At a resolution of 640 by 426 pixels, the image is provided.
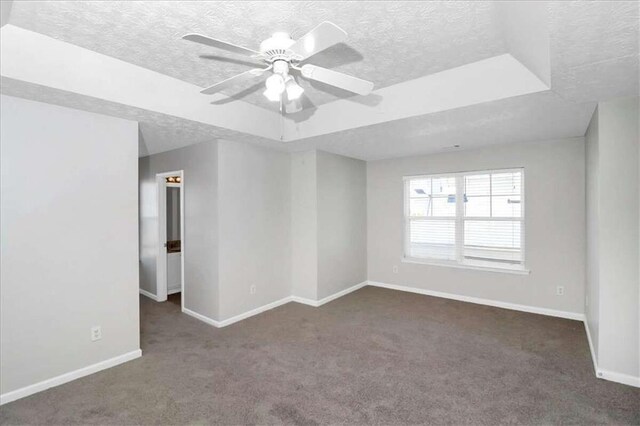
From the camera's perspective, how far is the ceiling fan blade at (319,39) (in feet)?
4.56

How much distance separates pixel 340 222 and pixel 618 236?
133 inches

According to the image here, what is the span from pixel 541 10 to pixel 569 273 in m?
3.83

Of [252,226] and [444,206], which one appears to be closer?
[252,226]

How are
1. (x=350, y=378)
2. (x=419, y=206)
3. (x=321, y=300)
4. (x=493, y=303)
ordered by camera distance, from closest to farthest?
(x=350, y=378) → (x=493, y=303) → (x=321, y=300) → (x=419, y=206)

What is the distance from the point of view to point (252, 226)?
14.5 ft

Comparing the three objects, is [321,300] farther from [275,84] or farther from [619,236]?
[275,84]

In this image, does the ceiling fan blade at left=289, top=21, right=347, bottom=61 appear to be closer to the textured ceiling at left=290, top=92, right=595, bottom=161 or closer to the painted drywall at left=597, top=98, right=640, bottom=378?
the textured ceiling at left=290, top=92, right=595, bottom=161

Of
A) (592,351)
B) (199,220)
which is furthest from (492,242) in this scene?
(199,220)

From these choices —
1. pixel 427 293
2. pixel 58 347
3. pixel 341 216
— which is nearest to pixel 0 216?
pixel 58 347

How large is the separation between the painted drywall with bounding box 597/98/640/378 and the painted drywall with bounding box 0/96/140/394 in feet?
14.0

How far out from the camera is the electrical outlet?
9.54 feet

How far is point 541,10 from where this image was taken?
1.57 meters

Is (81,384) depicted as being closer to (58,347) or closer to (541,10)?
(58,347)

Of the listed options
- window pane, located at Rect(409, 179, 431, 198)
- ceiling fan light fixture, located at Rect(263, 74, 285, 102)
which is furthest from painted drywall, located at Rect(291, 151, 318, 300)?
ceiling fan light fixture, located at Rect(263, 74, 285, 102)
